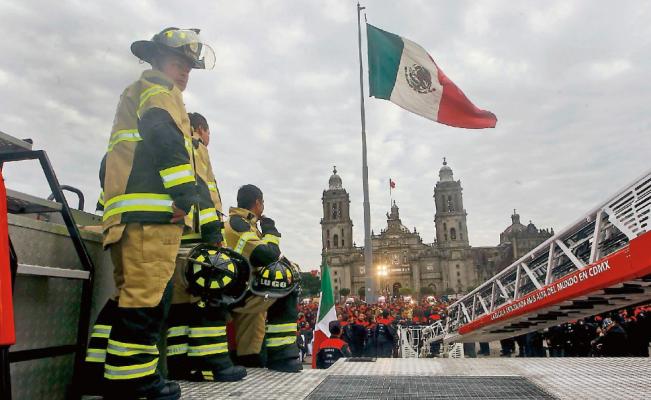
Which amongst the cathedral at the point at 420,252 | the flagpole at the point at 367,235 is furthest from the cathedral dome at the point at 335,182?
the flagpole at the point at 367,235

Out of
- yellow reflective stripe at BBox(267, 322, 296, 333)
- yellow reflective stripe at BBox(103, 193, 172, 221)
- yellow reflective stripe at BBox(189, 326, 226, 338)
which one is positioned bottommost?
yellow reflective stripe at BBox(189, 326, 226, 338)

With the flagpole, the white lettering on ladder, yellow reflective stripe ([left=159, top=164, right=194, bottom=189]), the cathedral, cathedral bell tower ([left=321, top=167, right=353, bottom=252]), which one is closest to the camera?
yellow reflective stripe ([left=159, top=164, right=194, bottom=189])

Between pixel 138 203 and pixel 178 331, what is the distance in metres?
1.24

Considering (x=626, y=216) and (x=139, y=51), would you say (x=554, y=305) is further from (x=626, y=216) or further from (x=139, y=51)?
(x=139, y=51)

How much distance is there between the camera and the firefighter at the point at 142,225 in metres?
2.47

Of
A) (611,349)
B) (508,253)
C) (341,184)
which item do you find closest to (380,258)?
(341,184)

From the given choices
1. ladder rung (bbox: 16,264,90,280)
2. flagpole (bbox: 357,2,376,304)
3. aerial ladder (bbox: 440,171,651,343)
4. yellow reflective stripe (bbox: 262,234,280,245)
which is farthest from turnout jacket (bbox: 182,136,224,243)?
flagpole (bbox: 357,2,376,304)

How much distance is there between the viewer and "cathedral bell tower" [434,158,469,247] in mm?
98375

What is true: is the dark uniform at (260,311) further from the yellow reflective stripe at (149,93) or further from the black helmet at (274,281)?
the yellow reflective stripe at (149,93)

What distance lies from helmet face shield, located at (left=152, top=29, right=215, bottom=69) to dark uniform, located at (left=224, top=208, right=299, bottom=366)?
5.03 ft

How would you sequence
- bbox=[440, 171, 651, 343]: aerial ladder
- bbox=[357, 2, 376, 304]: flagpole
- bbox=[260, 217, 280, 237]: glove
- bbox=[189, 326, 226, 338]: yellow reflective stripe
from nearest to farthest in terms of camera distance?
bbox=[189, 326, 226, 338]: yellow reflective stripe, bbox=[260, 217, 280, 237]: glove, bbox=[440, 171, 651, 343]: aerial ladder, bbox=[357, 2, 376, 304]: flagpole

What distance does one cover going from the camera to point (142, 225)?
2.60 meters

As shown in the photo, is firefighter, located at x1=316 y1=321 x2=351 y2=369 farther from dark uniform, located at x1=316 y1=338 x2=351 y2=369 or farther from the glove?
the glove

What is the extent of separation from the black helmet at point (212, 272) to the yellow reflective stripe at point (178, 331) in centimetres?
53
